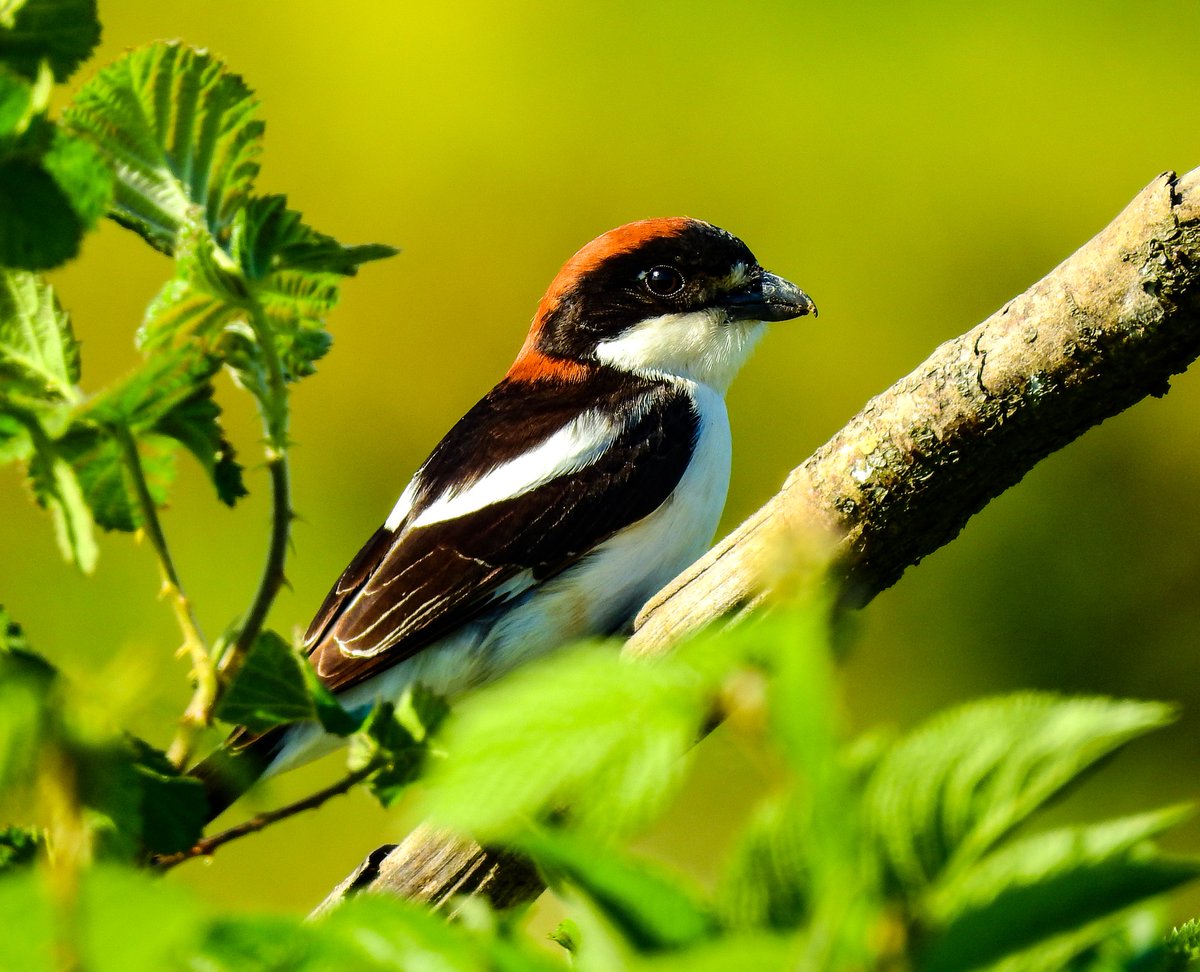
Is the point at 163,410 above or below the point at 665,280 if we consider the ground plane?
below

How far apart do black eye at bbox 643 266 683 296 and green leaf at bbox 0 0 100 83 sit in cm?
315

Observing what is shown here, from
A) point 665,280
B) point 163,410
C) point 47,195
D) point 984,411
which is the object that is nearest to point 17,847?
point 163,410

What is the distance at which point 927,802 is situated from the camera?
0.49m

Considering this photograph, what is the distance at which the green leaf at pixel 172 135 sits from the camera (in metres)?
1.06

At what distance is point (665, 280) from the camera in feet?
13.3

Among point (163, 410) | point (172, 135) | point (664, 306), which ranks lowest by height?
point (163, 410)

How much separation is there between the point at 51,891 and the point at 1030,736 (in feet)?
1.16

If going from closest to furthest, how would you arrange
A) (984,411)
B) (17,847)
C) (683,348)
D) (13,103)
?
(13,103) → (17,847) → (984,411) → (683,348)

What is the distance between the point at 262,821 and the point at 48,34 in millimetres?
584

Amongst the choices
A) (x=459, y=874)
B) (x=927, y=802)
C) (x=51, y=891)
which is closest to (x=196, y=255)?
(x=51, y=891)

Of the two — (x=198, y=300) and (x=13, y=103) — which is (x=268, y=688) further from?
(x=13, y=103)

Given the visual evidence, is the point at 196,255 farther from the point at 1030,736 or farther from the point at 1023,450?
the point at 1023,450

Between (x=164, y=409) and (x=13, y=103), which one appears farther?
(x=164, y=409)

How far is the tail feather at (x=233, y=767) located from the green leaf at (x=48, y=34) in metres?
0.49
